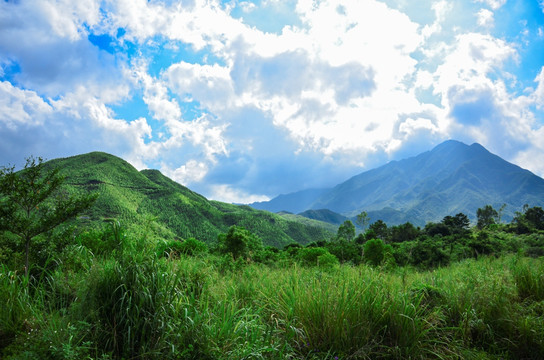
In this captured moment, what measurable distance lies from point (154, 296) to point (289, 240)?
109139 millimetres

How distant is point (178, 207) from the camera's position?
105750mm

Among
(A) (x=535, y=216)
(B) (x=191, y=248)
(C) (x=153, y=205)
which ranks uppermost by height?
(C) (x=153, y=205)

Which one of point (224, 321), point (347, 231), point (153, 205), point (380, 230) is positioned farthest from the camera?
point (153, 205)

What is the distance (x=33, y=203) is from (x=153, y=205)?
100189 mm

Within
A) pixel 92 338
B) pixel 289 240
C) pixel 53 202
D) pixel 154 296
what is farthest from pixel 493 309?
pixel 289 240

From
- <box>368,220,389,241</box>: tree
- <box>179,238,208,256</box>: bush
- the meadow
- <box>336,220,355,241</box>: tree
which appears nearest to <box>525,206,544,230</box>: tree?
<box>368,220,389,241</box>: tree

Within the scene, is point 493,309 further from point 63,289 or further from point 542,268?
point 63,289

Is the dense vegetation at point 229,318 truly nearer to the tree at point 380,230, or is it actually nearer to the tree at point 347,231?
the tree at point 380,230

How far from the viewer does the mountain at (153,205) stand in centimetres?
8969

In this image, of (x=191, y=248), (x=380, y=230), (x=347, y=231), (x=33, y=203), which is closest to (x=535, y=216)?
(x=380, y=230)

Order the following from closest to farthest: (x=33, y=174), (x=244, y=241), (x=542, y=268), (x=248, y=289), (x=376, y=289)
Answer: (x=376, y=289) < (x=248, y=289) < (x=542, y=268) < (x=33, y=174) < (x=244, y=241)

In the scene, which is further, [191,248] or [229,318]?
[191,248]

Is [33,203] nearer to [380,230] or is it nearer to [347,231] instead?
[380,230]

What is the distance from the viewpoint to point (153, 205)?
10175cm
